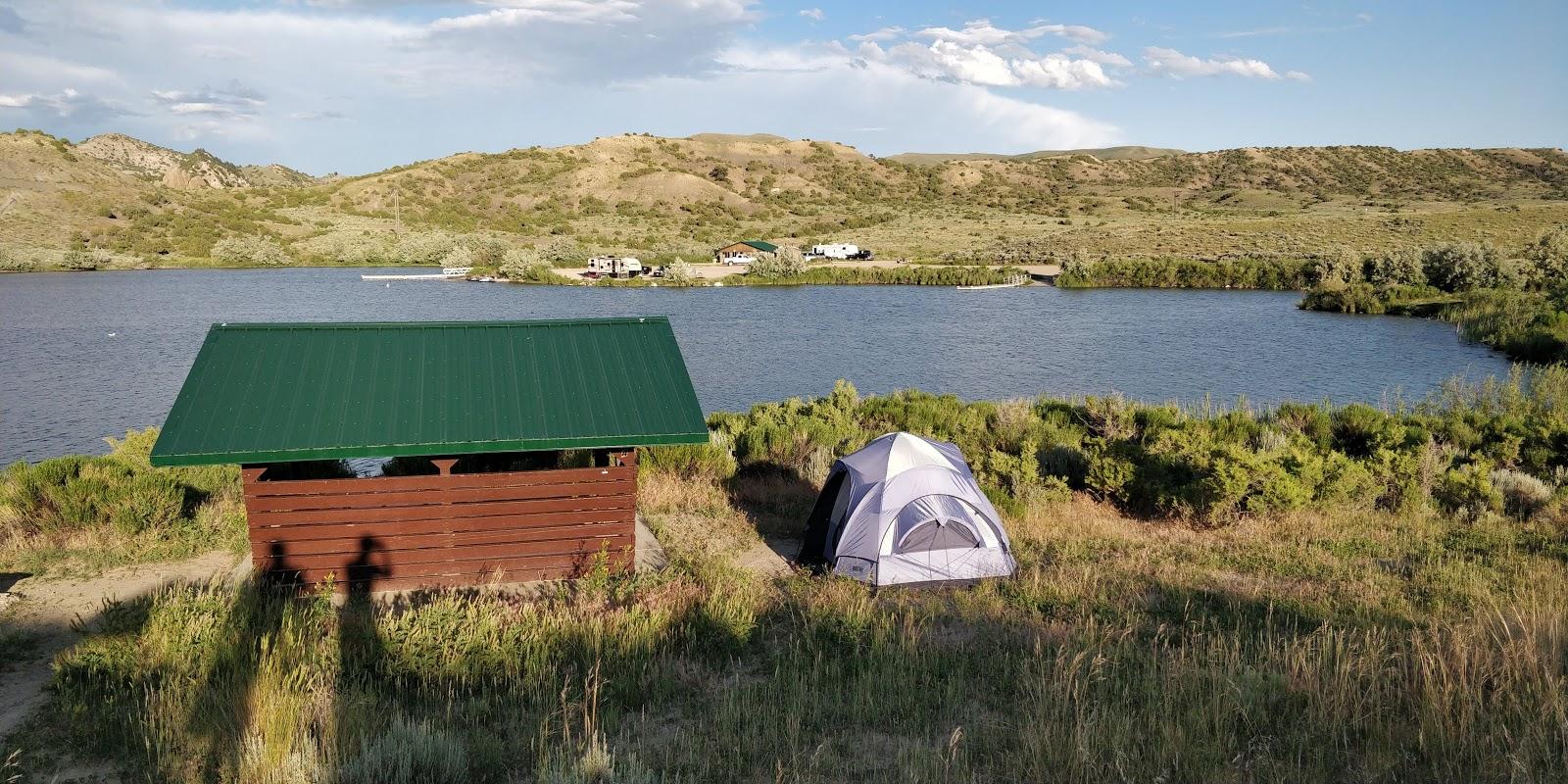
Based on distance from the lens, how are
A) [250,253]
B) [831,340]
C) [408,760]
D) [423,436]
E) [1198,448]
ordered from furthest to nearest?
[250,253]
[831,340]
[1198,448]
[423,436]
[408,760]

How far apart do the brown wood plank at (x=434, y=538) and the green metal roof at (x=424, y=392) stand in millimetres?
1017

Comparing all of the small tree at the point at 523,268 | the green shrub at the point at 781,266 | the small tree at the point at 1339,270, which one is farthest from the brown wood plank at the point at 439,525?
the small tree at the point at 523,268

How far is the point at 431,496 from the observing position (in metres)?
9.38

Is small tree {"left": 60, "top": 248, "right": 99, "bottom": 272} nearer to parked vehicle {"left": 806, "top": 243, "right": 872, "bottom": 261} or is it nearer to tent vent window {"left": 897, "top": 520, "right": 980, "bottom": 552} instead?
parked vehicle {"left": 806, "top": 243, "right": 872, "bottom": 261}

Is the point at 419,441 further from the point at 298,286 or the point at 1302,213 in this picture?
the point at 1302,213

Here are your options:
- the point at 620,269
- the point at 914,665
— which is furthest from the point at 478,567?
the point at 620,269

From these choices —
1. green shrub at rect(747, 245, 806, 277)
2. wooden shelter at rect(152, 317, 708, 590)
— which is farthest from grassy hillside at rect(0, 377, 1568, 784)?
green shrub at rect(747, 245, 806, 277)

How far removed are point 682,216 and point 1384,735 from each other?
113 meters

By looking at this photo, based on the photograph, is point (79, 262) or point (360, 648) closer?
point (360, 648)

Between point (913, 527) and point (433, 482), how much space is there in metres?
4.99

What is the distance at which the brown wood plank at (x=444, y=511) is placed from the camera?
9133 mm

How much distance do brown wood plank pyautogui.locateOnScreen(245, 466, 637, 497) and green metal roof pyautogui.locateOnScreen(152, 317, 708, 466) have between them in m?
0.51

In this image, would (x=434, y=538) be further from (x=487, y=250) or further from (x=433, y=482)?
(x=487, y=250)

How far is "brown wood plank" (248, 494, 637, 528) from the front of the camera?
30.0 feet
